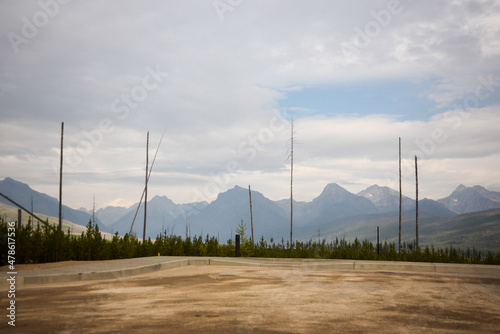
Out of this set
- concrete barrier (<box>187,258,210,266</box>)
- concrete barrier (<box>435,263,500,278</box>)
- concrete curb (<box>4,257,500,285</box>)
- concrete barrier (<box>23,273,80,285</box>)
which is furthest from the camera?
concrete barrier (<box>187,258,210,266</box>)

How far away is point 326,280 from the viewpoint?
12.0 m

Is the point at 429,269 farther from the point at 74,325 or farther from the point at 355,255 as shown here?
the point at 74,325

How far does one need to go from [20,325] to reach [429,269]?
38.4ft

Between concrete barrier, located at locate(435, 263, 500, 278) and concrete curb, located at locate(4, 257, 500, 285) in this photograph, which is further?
concrete barrier, located at locate(435, 263, 500, 278)

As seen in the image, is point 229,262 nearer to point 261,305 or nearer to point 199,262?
point 199,262

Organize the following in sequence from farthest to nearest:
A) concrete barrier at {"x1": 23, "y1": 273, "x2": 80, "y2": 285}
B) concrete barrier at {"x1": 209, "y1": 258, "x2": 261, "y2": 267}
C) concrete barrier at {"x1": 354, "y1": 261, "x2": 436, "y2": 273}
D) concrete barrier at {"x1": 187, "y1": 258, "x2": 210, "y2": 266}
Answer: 1. concrete barrier at {"x1": 187, "y1": 258, "x2": 210, "y2": 266}
2. concrete barrier at {"x1": 209, "y1": 258, "x2": 261, "y2": 267}
3. concrete barrier at {"x1": 354, "y1": 261, "x2": 436, "y2": 273}
4. concrete barrier at {"x1": 23, "y1": 273, "x2": 80, "y2": 285}

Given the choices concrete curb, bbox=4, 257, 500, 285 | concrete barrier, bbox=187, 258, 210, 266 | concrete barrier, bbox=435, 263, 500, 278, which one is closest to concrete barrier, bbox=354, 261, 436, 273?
concrete curb, bbox=4, 257, 500, 285

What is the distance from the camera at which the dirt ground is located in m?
6.63

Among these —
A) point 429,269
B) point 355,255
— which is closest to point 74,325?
point 429,269

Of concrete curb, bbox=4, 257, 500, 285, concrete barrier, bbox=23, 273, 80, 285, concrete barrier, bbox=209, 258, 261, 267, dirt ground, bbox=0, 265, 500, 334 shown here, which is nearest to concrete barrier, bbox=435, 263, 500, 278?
concrete curb, bbox=4, 257, 500, 285

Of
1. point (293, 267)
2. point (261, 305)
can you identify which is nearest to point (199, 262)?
point (293, 267)

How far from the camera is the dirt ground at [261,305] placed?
6629mm

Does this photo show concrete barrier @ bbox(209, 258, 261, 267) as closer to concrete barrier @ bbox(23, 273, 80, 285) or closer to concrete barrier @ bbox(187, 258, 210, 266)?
concrete barrier @ bbox(187, 258, 210, 266)

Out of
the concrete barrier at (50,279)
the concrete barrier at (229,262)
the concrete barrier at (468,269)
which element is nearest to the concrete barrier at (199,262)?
the concrete barrier at (229,262)
